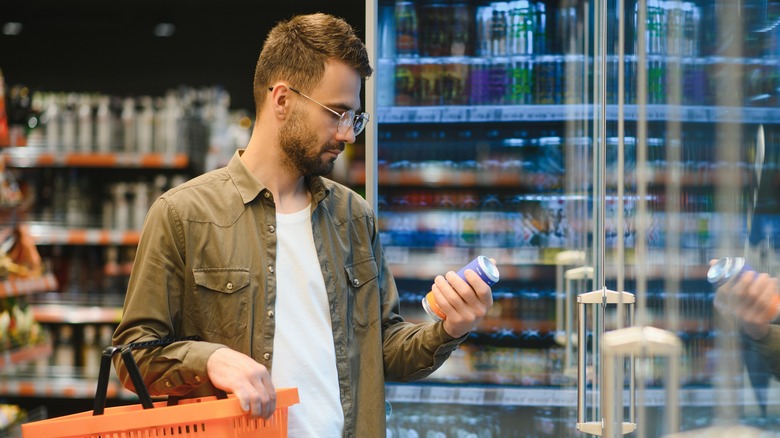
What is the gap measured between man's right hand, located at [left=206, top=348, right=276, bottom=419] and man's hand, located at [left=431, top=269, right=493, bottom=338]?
1.27 ft

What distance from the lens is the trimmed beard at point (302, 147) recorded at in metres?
1.73

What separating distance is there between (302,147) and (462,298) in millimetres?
466

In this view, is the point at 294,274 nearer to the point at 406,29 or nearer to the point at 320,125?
the point at 320,125

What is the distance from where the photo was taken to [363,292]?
1807 millimetres

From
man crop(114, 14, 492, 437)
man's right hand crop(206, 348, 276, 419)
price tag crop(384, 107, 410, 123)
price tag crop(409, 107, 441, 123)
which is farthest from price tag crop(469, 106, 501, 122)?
man's right hand crop(206, 348, 276, 419)

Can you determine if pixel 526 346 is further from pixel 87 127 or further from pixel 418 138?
pixel 87 127

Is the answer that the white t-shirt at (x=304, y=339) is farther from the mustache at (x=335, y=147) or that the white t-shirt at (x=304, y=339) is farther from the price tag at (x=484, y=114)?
Answer: the price tag at (x=484, y=114)

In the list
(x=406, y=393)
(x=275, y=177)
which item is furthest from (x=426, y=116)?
(x=275, y=177)

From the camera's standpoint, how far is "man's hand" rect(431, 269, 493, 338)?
1.55m

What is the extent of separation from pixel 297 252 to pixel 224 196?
0.64ft

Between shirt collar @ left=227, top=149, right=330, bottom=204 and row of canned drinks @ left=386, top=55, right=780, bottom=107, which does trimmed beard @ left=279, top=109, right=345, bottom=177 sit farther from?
row of canned drinks @ left=386, top=55, right=780, bottom=107

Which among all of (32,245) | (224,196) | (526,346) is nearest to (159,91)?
(32,245)

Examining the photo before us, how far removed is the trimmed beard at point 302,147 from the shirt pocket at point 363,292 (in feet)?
0.75

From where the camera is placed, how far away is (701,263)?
88cm
